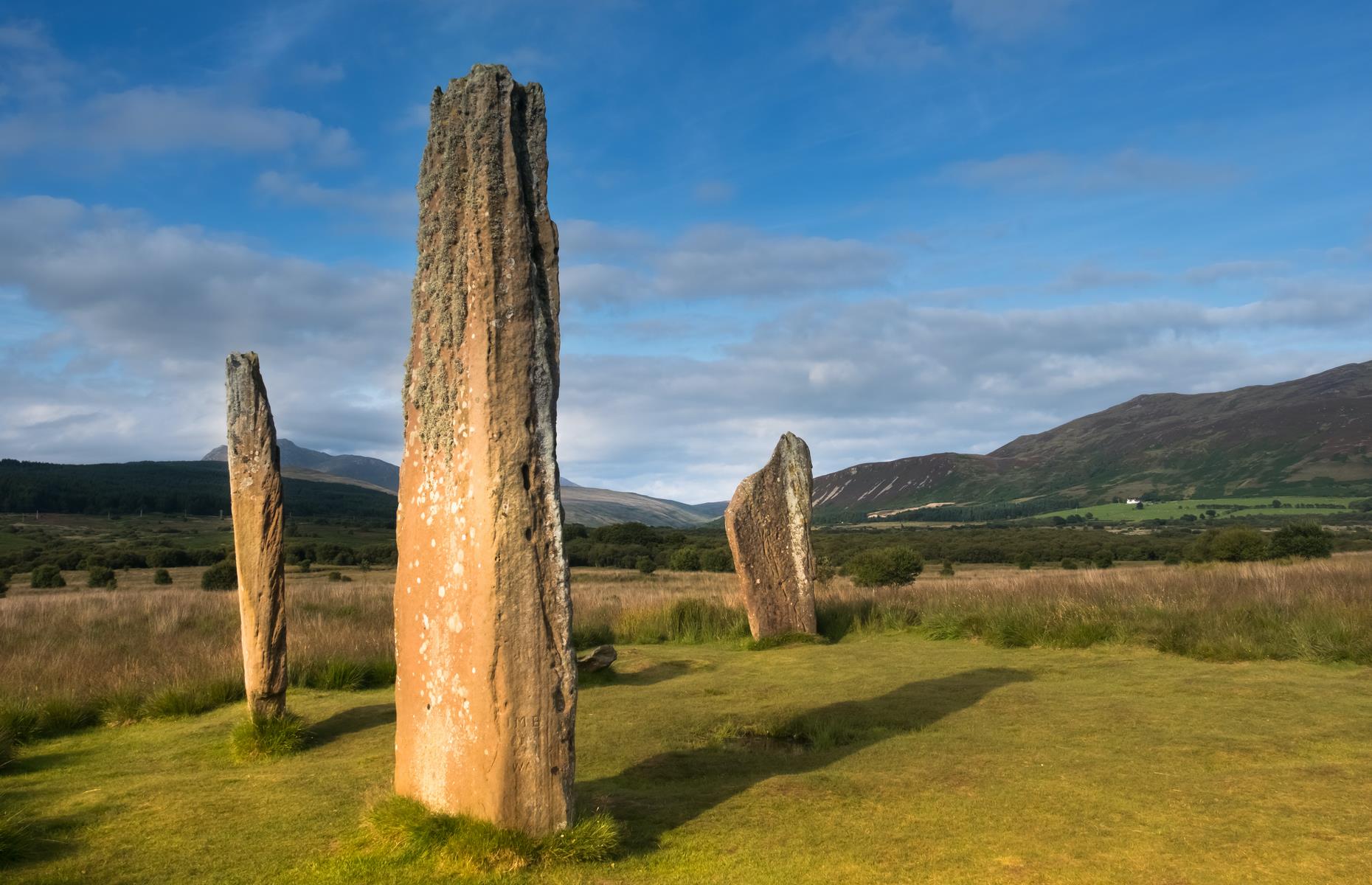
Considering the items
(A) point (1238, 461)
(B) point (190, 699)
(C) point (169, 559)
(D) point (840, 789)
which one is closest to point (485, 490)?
(D) point (840, 789)

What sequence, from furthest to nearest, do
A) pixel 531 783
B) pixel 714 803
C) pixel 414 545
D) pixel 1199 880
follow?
pixel 714 803 → pixel 414 545 → pixel 531 783 → pixel 1199 880

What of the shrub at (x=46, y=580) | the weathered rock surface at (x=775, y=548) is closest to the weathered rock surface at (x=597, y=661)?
the weathered rock surface at (x=775, y=548)

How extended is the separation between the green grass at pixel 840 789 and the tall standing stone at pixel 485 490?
0.44 m

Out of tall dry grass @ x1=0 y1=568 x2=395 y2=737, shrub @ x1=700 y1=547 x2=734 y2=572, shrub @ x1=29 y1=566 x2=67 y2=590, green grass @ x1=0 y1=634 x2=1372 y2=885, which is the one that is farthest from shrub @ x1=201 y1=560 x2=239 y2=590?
green grass @ x1=0 y1=634 x2=1372 y2=885

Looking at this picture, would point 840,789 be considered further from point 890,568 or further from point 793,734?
point 890,568

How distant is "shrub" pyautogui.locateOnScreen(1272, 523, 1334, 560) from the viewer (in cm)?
2497

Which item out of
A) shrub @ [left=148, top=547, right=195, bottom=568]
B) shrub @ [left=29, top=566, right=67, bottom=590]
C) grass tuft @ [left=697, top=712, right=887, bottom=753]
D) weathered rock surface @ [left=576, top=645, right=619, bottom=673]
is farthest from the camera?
shrub @ [left=148, top=547, right=195, bottom=568]

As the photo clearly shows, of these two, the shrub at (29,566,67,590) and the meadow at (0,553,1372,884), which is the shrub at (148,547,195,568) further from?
the meadow at (0,553,1372,884)

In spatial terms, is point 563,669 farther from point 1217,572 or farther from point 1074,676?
point 1217,572

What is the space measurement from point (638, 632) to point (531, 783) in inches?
406

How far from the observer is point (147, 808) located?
221 inches

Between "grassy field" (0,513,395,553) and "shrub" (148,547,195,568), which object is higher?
"grassy field" (0,513,395,553)

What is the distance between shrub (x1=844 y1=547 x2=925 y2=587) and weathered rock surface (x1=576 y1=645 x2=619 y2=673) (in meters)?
12.8

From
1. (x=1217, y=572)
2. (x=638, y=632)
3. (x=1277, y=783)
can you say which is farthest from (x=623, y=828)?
(x=1217, y=572)
